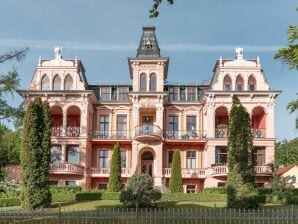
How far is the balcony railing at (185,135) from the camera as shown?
44088 millimetres

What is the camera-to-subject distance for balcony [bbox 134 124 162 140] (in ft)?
139

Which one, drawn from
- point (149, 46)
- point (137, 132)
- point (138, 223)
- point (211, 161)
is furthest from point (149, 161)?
point (138, 223)

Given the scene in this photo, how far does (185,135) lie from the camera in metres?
44.5

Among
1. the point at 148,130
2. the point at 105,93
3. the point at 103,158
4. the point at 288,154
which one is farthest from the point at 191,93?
the point at 288,154

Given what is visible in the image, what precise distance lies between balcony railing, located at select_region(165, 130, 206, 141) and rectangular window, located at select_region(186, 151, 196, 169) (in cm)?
159

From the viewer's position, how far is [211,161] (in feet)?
137

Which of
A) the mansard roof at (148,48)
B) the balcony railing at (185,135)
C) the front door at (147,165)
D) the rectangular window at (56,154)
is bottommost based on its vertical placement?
the front door at (147,165)

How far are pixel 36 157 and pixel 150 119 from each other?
17.7 meters

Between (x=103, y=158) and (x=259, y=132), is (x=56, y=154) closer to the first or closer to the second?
(x=103, y=158)

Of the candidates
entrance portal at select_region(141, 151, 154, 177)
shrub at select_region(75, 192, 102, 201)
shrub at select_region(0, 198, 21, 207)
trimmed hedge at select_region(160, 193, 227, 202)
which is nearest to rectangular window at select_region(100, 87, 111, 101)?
entrance portal at select_region(141, 151, 154, 177)

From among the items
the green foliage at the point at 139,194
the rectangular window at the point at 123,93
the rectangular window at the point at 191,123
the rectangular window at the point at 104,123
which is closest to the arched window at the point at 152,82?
the rectangular window at the point at 123,93

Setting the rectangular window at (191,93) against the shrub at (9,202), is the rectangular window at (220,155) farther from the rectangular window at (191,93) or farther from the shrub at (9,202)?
the shrub at (9,202)

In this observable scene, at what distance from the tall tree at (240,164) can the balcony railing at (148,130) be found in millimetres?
13030

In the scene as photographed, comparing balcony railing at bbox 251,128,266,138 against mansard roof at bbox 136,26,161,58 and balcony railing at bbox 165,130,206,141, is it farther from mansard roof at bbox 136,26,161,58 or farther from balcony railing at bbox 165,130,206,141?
mansard roof at bbox 136,26,161,58
